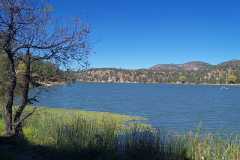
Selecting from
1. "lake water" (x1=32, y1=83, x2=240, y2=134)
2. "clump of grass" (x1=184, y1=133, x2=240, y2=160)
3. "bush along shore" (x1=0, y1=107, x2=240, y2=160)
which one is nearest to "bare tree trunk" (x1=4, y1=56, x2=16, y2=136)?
"bush along shore" (x1=0, y1=107, x2=240, y2=160)

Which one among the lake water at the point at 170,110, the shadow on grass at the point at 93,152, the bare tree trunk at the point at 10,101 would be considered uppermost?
the bare tree trunk at the point at 10,101

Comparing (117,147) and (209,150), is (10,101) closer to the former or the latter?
(117,147)

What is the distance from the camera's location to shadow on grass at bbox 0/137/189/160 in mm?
15023

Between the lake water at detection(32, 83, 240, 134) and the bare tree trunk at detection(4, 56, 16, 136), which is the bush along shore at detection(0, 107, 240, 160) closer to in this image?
the bare tree trunk at detection(4, 56, 16, 136)

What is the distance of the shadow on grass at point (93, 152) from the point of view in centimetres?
1502

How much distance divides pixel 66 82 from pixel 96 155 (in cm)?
395

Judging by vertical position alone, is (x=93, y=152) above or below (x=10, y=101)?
below

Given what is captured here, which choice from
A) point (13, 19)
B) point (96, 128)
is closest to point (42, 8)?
point (13, 19)

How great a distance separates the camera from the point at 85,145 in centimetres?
1661

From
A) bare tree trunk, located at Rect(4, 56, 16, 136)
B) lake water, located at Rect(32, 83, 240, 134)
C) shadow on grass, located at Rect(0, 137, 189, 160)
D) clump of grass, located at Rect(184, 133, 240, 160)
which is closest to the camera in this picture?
shadow on grass, located at Rect(0, 137, 189, 160)

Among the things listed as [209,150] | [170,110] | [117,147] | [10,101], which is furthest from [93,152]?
[170,110]

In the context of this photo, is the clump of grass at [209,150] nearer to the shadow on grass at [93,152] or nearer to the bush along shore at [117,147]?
the bush along shore at [117,147]

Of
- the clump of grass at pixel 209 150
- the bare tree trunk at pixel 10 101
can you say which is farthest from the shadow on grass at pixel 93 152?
the bare tree trunk at pixel 10 101

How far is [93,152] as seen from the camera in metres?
15.9
